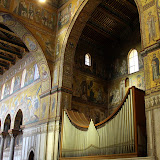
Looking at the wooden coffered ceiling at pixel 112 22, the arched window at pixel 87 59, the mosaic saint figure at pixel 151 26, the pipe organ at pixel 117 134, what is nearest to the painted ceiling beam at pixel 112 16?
the wooden coffered ceiling at pixel 112 22

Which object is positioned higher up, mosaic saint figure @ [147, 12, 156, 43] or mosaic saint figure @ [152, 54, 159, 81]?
mosaic saint figure @ [147, 12, 156, 43]

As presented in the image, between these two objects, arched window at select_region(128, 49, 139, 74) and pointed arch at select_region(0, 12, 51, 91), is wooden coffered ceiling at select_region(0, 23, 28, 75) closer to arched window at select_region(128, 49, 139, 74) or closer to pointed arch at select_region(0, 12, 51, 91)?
pointed arch at select_region(0, 12, 51, 91)

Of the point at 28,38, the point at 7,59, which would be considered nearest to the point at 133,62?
the point at 28,38

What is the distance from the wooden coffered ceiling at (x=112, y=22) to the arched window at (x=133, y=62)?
5.44ft

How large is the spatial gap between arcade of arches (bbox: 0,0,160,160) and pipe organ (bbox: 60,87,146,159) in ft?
1.06

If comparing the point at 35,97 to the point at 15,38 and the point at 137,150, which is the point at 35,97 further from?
the point at 137,150

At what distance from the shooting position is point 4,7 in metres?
11.8

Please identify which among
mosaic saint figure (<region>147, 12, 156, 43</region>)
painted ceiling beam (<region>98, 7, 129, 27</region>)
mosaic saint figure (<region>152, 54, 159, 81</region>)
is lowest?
mosaic saint figure (<region>152, 54, 159, 81</region>)

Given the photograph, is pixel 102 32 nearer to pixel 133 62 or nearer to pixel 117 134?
pixel 133 62

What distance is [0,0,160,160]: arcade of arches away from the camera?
25.8 ft

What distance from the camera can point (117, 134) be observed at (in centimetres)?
747

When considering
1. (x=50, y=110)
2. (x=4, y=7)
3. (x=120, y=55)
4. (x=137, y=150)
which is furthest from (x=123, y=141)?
(x=120, y=55)

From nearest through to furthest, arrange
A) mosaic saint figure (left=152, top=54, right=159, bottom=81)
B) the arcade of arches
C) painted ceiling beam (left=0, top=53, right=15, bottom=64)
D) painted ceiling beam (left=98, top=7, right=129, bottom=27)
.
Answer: mosaic saint figure (left=152, top=54, right=159, bottom=81), the arcade of arches, painted ceiling beam (left=98, top=7, right=129, bottom=27), painted ceiling beam (left=0, top=53, right=15, bottom=64)


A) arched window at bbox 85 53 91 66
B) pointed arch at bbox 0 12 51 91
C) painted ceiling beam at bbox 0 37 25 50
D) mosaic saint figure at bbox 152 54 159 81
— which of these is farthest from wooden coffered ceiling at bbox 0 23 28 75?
mosaic saint figure at bbox 152 54 159 81
